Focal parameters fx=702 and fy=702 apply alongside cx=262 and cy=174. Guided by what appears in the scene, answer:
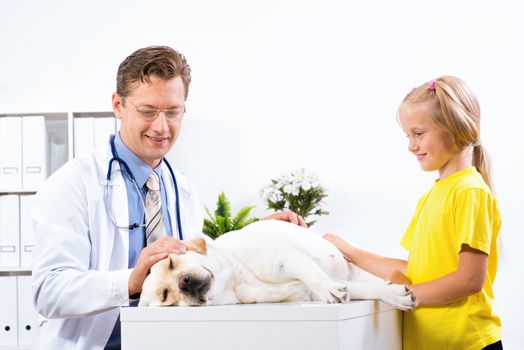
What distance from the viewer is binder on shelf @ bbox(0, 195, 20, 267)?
135 inches

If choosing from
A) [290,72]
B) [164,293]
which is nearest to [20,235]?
[290,72]

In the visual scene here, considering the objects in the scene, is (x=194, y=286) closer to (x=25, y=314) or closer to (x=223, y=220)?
(x=223, y=220)

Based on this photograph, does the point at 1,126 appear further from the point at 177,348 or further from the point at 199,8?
the point at 177,348

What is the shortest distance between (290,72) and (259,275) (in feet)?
9.33

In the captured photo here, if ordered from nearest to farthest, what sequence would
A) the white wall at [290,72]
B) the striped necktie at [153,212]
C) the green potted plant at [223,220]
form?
the striped necktie at [153,212]
the green potted plant at [223,220]
the white wall at [290,72]

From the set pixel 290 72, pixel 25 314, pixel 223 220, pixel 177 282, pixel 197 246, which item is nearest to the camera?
pixel 177 282

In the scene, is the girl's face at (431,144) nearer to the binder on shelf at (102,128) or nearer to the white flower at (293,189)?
the white flower at (293,189)

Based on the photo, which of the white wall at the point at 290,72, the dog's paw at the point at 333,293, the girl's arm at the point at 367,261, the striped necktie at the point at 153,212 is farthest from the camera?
the white wall at the point at 290,72

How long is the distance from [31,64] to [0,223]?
3.57 feet

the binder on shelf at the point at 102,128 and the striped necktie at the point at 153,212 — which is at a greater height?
the binder on shelf at the point at 102,128

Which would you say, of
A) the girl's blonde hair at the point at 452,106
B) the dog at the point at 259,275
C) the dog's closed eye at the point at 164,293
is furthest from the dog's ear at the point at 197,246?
the girl's blonde hair at the point at 452,106

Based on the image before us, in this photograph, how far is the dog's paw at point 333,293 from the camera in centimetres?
121

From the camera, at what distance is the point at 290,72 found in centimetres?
407

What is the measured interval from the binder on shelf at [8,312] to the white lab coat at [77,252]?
6.12 feet
